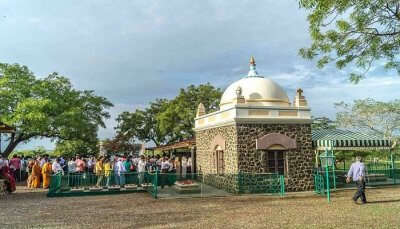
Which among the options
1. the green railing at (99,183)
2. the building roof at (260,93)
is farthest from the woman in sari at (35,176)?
the building roof at (260,93)

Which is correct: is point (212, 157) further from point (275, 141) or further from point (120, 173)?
point (120, 173)

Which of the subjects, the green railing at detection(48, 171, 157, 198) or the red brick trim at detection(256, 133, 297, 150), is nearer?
the green railing at detection(48, 171, 157, 198)

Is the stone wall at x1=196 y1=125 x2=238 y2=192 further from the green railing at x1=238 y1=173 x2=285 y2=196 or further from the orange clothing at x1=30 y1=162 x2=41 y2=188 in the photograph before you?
the orange clothing at x1=30 y1=162 x2=41 y2=188

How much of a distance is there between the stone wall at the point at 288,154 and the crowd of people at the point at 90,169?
8.61 feet

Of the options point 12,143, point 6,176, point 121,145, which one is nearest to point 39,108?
point 12,143

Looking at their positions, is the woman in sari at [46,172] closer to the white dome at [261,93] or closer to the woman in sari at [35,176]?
the woman in sari at [35,176]

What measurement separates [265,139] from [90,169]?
31.0ft

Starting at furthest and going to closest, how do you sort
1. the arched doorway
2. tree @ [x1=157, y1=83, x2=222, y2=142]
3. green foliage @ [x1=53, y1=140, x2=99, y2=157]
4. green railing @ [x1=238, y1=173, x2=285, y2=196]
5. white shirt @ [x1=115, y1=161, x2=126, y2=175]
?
tree @ [x1=157, y1=83, x2=222, y2=142]
green foliage @ [x1=53, y1=140, x2=99, y2=157]
white shirt @ [x1=115, y1=161, x2=126, y2=175]
the arched doorway
green railing @ [x1=238, y1=173, x2=285, y2=196]

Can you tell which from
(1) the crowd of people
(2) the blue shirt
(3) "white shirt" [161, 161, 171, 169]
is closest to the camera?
(2) the blue shirt

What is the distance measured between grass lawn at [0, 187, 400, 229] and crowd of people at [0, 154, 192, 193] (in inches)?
46.3

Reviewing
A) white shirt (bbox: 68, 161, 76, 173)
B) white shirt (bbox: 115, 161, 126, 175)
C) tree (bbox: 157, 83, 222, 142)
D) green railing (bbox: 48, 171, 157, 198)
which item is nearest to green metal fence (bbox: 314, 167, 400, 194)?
green railing (bbox: 48, 171, 157, 198)

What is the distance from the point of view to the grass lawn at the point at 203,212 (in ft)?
26.5

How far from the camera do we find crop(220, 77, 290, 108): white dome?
15281 millimetres

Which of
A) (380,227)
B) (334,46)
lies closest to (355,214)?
(380,227)
